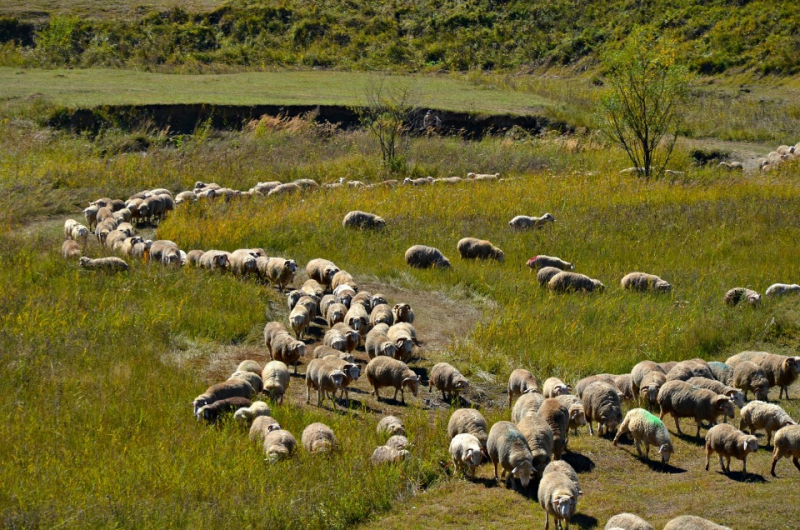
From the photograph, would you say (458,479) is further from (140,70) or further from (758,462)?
(140,70)

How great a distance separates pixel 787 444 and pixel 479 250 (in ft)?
31.3

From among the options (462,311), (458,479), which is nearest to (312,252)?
(462,311)

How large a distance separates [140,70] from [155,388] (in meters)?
37.0

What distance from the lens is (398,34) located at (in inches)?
2307

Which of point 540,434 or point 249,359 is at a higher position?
point 540,434

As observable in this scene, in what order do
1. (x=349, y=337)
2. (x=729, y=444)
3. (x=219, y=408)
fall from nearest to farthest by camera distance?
(x=729, y=444) < (x=219, y=408) < (x=349, y=337)

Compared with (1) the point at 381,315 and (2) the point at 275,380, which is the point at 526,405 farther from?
(1) the point at 381,315

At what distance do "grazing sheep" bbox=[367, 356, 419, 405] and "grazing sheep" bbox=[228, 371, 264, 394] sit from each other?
144 cm

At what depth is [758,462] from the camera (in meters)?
9.79

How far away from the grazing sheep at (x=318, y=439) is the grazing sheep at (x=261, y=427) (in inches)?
13.1

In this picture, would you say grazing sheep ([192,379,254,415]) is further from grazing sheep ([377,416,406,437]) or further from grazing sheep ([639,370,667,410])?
grazing sheep ([639,370,667,410])

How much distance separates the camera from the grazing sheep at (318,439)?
31.2 ft

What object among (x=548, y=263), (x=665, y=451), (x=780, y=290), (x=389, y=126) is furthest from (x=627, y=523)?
(x=389, y=126)

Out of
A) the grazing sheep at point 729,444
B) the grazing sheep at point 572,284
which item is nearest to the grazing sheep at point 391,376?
the grazing sheep at point 729,444
